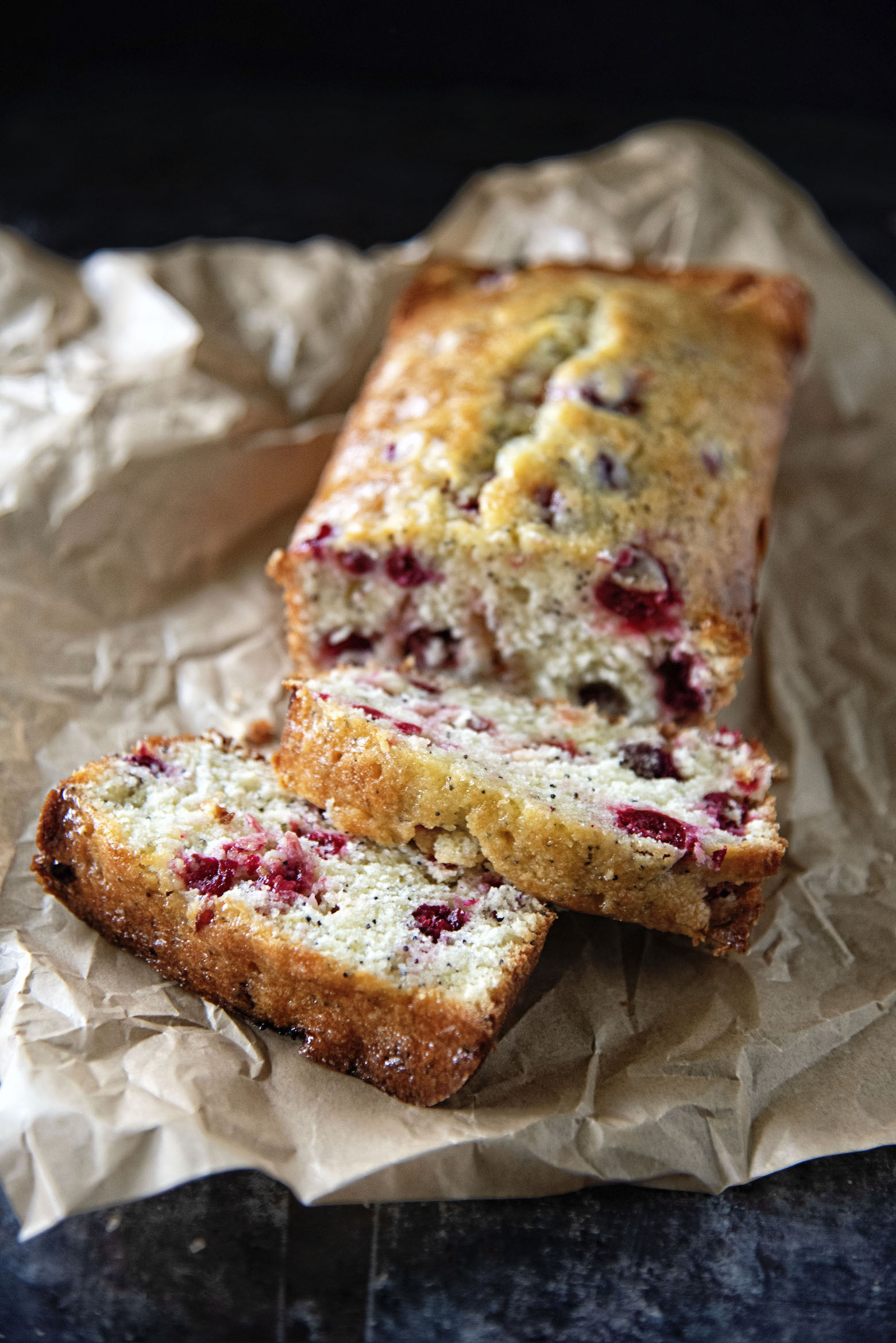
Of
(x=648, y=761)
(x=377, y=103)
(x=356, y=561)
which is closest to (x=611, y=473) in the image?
(x=356, y=561)

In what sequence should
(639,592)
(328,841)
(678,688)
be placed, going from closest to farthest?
(328,841), (639,592), (678,688)

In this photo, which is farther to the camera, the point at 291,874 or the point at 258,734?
the point at 258,734

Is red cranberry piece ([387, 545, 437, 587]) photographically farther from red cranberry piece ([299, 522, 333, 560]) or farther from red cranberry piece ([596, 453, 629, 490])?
red cranberry piece ([596, 453, 629, 490])

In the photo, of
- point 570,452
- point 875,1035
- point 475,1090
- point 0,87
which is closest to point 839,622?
point 570,452

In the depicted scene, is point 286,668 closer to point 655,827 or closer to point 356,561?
point 356,561

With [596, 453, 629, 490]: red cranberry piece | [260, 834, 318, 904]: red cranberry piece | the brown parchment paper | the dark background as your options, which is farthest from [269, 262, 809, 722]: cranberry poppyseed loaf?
the dark background

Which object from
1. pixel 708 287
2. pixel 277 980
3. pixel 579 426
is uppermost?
pixel 708 287

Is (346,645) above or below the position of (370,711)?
below
